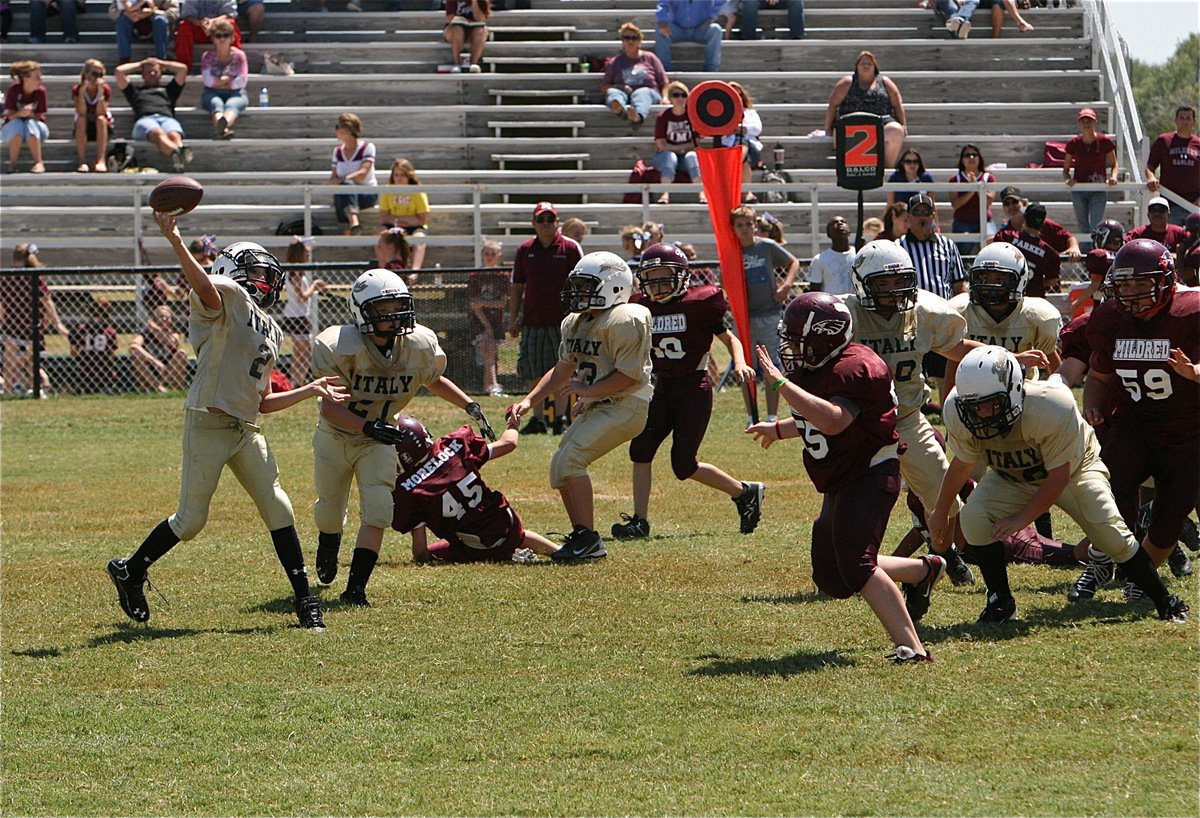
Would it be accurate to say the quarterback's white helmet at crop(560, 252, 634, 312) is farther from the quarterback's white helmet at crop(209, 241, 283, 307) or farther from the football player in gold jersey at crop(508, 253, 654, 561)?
the quarterback's white helmet at crop(209, 241, 283, 307)

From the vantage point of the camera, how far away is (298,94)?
23797 mm

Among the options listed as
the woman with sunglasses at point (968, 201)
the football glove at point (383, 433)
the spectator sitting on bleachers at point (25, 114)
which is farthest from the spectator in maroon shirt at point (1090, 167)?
the spectator sitting on bleachers at point (25, 114)

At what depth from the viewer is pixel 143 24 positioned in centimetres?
2409

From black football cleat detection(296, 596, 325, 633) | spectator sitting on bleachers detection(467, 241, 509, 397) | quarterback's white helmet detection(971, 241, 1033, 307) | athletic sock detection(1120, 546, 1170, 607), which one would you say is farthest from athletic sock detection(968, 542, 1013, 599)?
spectator sitting on bleachers detection(467, 241, 509, 397)

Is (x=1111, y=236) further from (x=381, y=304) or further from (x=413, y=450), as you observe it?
(x=381, y=304)

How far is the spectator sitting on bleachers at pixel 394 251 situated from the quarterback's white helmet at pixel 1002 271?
30.3ft

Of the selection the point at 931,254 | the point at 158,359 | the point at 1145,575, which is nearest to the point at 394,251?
the point at 158,359

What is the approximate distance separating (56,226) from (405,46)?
5.99m

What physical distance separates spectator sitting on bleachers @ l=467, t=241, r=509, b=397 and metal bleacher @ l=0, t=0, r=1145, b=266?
2.08m

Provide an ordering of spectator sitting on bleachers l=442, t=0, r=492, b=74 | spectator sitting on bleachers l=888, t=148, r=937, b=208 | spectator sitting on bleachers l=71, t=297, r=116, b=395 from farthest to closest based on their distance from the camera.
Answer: spectator sitting on bleachers l=442, t=0, r=492, b=74
spectator sitting on bleachers l=888, t=148, r=937, b=208
spectator sitting on bleachers l=71, t=297, r=116, b=395

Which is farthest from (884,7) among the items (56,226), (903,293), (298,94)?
(903,293)

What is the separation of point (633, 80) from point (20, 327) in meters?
9.34

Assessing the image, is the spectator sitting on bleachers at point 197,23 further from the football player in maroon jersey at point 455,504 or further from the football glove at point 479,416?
the football glove at point 479,416

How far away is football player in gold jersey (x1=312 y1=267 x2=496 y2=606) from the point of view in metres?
8.34
